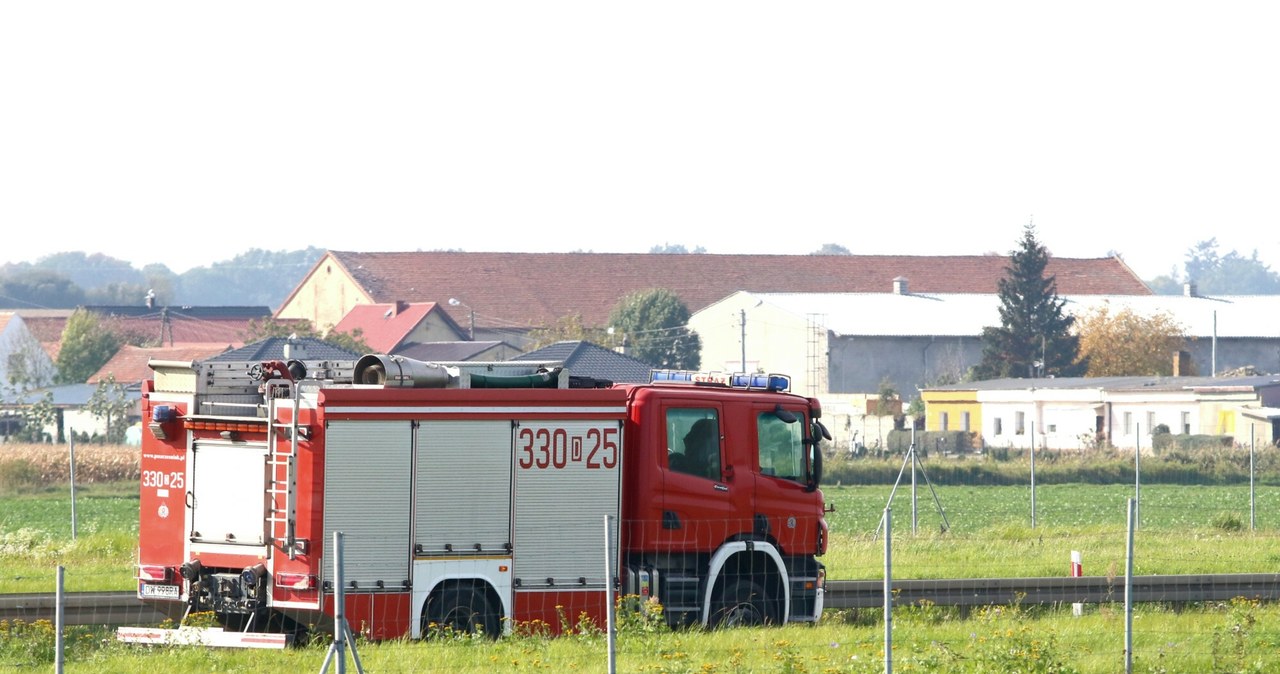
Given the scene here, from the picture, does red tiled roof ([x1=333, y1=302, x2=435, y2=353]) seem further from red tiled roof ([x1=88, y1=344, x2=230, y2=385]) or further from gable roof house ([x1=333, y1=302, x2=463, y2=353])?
red tiled roof ([x1=88, y1=344, x2=230, y2=385])

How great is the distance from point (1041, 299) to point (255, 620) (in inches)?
3542

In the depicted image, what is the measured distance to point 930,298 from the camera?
106375mm

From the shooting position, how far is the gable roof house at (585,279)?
11975cm

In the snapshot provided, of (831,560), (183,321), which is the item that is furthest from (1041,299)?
(831,560)

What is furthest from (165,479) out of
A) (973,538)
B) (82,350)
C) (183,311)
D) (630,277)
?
(183,311)

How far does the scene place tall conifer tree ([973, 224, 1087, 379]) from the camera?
9538 cm

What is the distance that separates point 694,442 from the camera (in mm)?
15500

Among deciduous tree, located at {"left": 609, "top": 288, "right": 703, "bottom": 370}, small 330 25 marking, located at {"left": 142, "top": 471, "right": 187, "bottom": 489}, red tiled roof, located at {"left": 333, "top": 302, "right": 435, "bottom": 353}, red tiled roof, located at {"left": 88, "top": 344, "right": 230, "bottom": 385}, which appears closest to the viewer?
small 330 25 marking, located at {"left": 142, "top": 471, "right": 187, "bottom": 489}

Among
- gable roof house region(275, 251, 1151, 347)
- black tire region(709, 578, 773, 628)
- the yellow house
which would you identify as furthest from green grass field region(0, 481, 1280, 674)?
gable roof house region(275, 251, 1151, 347)

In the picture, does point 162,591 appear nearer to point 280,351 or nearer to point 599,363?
point 599,363

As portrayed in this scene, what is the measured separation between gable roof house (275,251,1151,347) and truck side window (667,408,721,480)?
9743 centimetres

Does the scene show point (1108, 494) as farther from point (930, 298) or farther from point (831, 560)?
point (930, 298)

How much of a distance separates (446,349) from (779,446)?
82.4m

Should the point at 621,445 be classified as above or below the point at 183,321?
below
